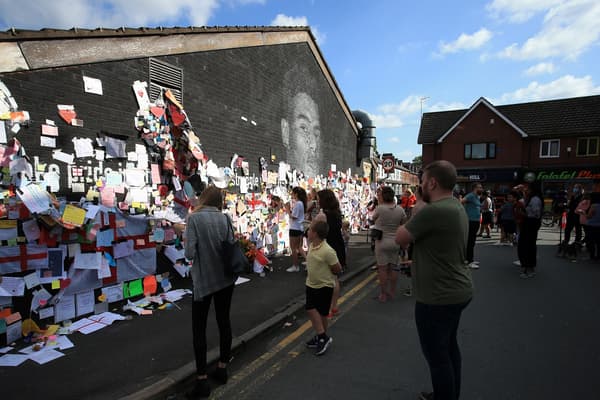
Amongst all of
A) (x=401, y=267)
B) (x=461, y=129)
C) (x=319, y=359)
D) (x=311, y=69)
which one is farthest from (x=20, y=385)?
(x=461, y=129)

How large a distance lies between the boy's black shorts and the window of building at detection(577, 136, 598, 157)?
3192 cm

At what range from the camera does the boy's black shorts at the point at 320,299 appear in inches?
158

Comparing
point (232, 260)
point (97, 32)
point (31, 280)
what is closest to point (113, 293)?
point (31, 280)

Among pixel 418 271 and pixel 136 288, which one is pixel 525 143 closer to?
pixel 418 271

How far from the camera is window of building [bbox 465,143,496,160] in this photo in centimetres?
2974

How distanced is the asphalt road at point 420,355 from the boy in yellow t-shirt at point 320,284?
0.26m

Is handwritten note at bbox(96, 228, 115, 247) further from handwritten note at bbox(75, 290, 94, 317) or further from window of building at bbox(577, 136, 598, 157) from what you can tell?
window of building at bbox(577, 136, 598, 157)

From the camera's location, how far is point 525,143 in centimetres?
2870

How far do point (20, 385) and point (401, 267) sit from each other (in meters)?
6.37

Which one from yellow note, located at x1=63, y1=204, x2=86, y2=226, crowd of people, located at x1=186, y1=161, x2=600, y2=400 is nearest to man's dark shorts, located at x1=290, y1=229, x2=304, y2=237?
crowd of people, located at x1=186, y1=161, x2=600, y2=400

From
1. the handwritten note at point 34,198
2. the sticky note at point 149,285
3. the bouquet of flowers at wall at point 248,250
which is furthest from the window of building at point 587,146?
the handwritten note at point 34,198

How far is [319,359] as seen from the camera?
152 inches

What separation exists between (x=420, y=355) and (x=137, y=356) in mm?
3157

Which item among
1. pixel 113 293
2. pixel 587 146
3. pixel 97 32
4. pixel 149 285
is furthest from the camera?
pixel 587 146
